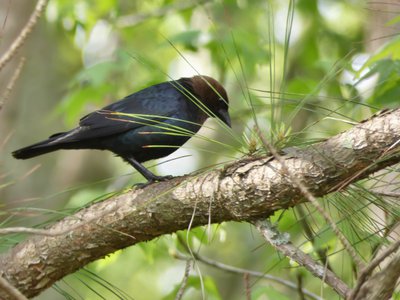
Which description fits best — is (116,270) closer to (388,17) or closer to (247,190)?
(388,17)

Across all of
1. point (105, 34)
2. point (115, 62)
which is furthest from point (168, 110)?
point (105, 34)

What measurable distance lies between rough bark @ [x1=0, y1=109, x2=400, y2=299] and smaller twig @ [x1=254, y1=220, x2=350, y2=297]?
0.20ft

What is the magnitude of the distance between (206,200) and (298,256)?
462mm

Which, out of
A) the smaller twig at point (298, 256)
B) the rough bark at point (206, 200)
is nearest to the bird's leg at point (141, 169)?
the rough bark at point (206, 200)

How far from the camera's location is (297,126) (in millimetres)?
7012

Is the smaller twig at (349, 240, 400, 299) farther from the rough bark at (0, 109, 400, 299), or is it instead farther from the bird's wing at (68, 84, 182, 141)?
the bird's wing at (68, 84, 182, 141)

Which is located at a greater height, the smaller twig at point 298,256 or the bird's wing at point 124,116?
the bird's wing at point 124,116

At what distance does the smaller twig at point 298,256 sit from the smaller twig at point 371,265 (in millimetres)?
345

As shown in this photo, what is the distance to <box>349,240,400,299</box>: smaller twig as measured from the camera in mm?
1658

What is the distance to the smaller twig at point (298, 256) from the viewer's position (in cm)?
226

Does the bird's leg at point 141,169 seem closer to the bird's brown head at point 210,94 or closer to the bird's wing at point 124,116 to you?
the bird's wing at point 124,116

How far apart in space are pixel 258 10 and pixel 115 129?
16.5ft

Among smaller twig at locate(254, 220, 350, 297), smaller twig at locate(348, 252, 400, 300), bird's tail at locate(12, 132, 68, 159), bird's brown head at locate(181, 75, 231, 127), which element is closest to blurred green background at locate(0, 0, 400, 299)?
bird's brown head at locate(181, 75, 231, 127)

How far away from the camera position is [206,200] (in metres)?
2.72
